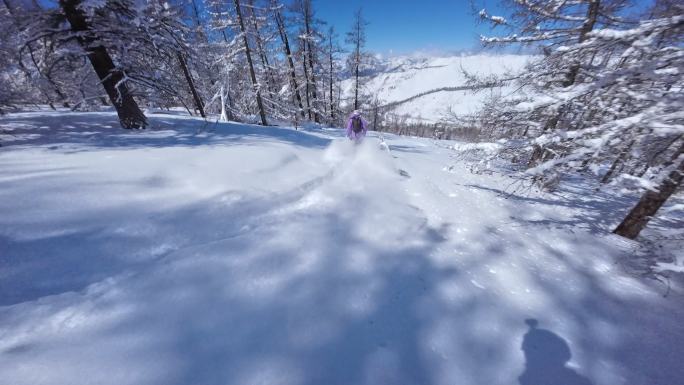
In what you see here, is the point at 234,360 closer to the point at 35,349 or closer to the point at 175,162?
the point at 35,349

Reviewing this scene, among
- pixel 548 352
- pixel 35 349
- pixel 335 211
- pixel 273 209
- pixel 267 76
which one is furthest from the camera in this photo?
pixel 267 76

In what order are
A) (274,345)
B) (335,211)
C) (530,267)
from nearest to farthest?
(274,345) → (530,267) → (335,211)

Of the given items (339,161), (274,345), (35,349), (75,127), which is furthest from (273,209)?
(75,127)

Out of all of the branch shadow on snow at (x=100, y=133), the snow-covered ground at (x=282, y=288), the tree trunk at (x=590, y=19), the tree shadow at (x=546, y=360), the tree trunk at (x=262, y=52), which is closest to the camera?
the snow-covered ground at (x=282, y=288)

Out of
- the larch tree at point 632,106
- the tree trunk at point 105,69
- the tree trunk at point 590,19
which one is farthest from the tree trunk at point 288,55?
the larch tree at point 632,106

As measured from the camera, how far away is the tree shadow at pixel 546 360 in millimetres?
1807

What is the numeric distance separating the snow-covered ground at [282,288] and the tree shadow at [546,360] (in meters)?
0.01

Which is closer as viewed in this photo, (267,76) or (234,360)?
(234,360)

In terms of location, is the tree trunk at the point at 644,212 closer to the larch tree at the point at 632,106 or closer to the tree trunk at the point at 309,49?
the larch tree at the point at 632,106

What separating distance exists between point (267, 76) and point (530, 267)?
63.0 feet

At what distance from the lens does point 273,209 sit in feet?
10.8

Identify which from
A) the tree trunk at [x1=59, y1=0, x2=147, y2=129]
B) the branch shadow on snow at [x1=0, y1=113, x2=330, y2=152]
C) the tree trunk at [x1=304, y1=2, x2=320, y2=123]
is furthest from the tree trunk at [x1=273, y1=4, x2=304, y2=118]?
the tree trunk at [x1=59, y1=0, x2=147, y2=129]

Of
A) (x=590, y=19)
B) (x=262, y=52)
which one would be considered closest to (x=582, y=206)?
(x=590, y=19)

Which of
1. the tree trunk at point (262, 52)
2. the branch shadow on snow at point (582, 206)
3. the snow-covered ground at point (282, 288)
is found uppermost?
the tree trunk at point (262, 52)
